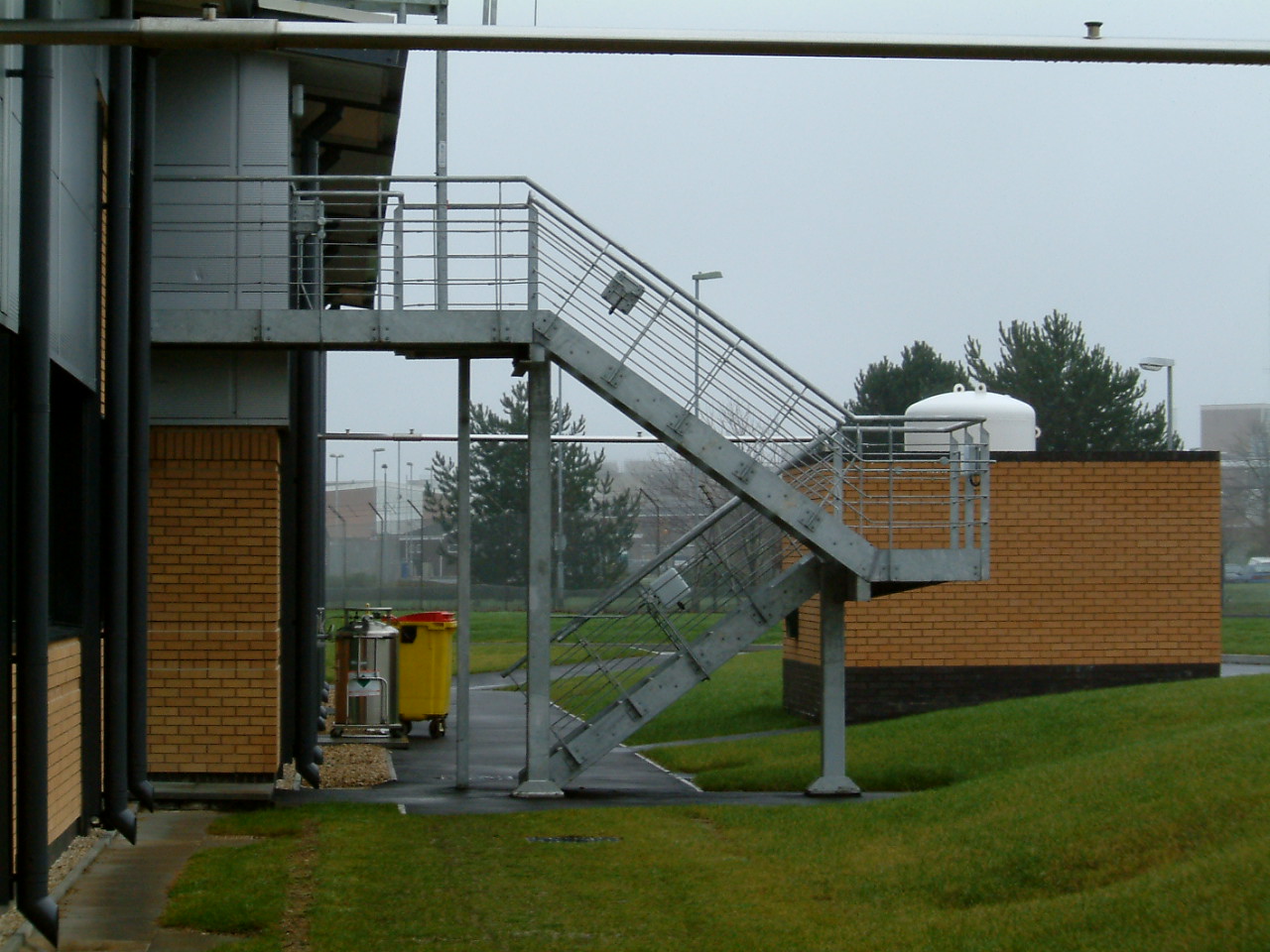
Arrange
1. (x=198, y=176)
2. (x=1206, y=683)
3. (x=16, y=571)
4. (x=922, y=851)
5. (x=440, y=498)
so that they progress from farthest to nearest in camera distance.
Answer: (x=440, y=498) < (x=1206, y=683) < (x=198, y=176) < (x=922, y=851) < (x=16, y=571)

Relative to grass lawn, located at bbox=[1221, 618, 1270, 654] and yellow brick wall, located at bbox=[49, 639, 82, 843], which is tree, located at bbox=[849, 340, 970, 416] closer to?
grass lawn, located at bbox=[1221, 618, 1270, 654]

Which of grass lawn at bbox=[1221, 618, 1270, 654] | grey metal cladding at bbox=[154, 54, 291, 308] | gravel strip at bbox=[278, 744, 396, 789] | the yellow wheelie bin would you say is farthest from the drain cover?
grass lawn at bbox=[1221, 618, 1270, 654]

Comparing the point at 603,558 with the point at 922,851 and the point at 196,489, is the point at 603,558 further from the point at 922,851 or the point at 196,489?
the point at 922,851

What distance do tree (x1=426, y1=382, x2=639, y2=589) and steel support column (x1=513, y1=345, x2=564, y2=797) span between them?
26515mm

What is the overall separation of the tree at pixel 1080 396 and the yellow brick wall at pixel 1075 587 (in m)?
39.6

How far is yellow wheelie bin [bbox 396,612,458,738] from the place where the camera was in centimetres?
2009

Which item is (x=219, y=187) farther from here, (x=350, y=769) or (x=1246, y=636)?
(x=1246, y=636)

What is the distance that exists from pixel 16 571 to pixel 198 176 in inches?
242

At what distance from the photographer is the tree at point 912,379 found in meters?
65.3

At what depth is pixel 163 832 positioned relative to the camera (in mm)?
12047

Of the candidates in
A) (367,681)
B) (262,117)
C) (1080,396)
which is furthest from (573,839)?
(1080,396)

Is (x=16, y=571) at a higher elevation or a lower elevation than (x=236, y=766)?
higher

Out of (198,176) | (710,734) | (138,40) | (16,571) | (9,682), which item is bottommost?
(710,734)

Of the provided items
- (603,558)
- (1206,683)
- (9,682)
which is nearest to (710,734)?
(1206,683)
